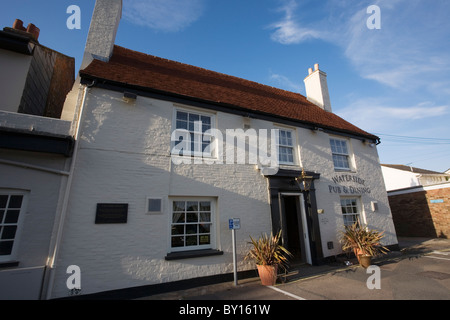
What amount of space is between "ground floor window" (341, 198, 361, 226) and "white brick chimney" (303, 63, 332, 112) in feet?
18.3

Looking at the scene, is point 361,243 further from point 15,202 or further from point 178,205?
point 15,202

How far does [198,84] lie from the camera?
8414 millimetres

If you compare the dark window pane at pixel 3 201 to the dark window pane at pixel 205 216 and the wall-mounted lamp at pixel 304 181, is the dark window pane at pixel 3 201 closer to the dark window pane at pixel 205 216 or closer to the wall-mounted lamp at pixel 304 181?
the dark window pane at pixel 205 216

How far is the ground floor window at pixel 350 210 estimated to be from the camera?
906 cm

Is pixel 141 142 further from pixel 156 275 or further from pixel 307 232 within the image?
pixel 307 232

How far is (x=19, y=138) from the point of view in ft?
15.5

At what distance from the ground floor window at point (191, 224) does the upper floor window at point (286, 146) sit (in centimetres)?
354

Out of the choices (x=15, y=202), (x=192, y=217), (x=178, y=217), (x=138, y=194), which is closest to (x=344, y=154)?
(x=192, y=217)

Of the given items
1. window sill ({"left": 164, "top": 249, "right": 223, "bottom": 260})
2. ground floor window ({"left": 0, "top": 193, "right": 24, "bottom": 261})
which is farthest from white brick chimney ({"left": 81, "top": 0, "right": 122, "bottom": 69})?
window sill ({"left": 164, "top": 249, "right": 223, "bottom": 260})

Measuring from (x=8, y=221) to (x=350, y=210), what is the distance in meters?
11.2

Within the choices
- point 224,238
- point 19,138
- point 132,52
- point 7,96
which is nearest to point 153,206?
point 224,238

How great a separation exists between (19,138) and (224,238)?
5.58m

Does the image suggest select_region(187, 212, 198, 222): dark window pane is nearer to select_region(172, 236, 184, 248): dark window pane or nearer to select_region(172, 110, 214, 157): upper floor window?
select_region(172, 236, 184, 248): dark window pane
